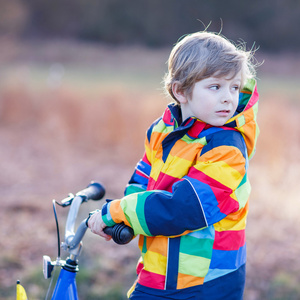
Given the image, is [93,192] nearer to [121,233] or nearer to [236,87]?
[121,233]

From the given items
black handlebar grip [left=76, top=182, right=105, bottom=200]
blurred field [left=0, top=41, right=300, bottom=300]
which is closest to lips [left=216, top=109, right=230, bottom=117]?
black handlebar grip [left=76, top=182, right=105, bottom=200]

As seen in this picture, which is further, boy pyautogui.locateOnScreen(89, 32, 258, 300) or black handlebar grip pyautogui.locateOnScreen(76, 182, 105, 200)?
black handlebar grip pyautogui.locateOnScreen(76, 182, 105, 200)

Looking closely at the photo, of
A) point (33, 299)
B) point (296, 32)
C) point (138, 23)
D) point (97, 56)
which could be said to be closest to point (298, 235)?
point (33, 299)

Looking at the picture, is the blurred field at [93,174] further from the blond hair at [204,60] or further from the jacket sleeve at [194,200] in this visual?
the jacket sleeve at [194,200]

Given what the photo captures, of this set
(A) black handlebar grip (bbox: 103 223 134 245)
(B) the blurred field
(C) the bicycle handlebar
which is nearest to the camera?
(A) black handlebar grip (bbox: 103 223 134 245)

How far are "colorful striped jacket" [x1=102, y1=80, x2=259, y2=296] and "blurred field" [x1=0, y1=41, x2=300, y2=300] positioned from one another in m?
1.18

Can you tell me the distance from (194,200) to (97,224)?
0.38m

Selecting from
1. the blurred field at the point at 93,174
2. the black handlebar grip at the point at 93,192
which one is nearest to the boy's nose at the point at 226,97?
the black handlebar grip at the point at 93,192

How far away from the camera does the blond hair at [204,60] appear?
1.83m

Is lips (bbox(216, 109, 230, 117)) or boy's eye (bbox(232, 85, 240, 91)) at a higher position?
boy's eye (bbox(232, 85, 240, 91))

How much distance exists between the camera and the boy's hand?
5.90 ft

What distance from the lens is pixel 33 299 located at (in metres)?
3.46

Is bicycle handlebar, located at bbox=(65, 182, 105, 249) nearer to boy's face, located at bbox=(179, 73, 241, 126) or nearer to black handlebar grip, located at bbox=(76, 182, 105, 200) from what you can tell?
black handlebar grip, located at bbox=(76, 182, 105, 200)

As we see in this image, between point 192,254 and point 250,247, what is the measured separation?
9.00 ft
